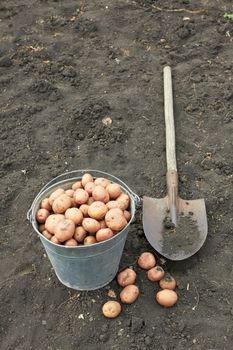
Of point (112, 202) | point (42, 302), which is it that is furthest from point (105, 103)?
point (42, 302)

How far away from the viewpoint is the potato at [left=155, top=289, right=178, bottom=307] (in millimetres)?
2883

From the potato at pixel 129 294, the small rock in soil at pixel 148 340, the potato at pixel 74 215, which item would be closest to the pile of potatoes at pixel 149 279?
the potato at pixel 129 294

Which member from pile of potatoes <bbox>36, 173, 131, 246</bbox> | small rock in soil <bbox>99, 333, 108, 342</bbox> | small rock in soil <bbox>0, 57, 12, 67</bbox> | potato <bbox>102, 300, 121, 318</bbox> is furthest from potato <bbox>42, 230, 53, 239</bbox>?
small rock in soil <bbox>0, 57, 12, 67</bbox>

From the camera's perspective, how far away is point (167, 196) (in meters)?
3.45

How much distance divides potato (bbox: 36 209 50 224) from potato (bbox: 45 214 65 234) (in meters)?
0.05

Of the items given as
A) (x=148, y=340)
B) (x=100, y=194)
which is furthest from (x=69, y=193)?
(x=148, y=340)

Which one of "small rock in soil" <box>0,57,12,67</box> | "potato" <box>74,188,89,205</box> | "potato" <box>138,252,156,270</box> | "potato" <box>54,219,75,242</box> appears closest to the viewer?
"potato" <box>54,219,75,242</box>

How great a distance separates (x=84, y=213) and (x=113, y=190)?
0.23 metres

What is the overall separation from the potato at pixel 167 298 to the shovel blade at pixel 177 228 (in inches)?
10.5

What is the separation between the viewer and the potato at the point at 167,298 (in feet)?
9.46

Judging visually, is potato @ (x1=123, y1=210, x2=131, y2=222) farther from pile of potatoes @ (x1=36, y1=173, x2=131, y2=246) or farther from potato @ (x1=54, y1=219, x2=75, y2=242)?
potato @ (x1=54, y1=219, x2=75, y2=242)

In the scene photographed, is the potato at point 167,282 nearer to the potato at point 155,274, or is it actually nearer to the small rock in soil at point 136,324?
the potato at point 155,274

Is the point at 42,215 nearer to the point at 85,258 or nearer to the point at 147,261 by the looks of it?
the point at 85,258

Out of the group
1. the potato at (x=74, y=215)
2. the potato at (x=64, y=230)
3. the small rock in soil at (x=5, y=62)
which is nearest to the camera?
the potato at (x=64, y=230)
